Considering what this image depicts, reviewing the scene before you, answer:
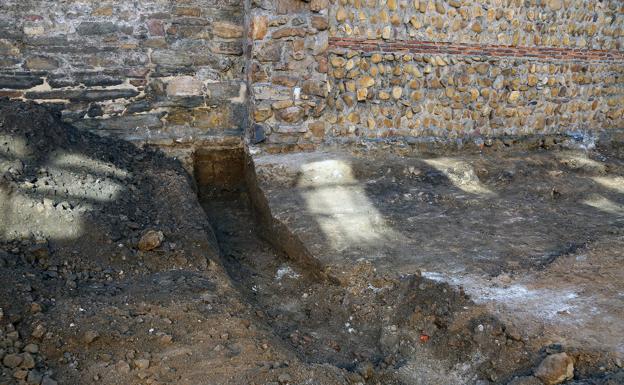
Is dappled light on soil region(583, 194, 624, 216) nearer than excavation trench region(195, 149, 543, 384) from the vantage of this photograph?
No

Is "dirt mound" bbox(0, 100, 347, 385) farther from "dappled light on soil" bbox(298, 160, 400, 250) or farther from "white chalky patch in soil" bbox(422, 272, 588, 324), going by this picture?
"white chalky patch in soil" bbox(422, 272, 588, 324)

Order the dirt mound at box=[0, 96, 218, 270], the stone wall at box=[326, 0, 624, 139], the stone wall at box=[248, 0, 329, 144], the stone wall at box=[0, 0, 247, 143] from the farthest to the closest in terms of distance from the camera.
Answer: the stone wall at box=[326, 0, 624, 139] → the stone wall at box=[248, 0, 329, 144] → the stone wall at box=[0, 0, 247, 143] → the dirt mound at box=[0, 96, 218, 270]

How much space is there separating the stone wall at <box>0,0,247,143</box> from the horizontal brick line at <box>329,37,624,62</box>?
1186mm

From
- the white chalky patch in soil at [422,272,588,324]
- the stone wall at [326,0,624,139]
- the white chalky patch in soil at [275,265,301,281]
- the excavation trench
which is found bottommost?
the white chalky patch in soil at [275,265,301,281]

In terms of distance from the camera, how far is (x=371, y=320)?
3.54 meters

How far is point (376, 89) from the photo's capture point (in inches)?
232

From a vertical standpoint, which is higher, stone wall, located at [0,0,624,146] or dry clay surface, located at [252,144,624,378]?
stone wall, located at [0,0,624,146]

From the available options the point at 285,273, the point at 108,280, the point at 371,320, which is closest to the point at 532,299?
the point at 371,320

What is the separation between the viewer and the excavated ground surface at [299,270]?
2850 mm

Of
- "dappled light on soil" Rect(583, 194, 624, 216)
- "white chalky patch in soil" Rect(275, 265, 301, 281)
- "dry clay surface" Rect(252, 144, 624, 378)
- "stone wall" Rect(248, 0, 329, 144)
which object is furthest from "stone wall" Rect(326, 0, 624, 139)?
"white chalky patch in soil" Rect(275, 265, 301, 281)

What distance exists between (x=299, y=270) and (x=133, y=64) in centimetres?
274

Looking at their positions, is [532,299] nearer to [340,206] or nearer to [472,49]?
[340,206]

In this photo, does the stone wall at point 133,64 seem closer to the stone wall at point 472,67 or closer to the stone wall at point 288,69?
the stone wall at point 288,69

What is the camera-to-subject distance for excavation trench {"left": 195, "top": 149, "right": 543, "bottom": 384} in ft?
9.78
